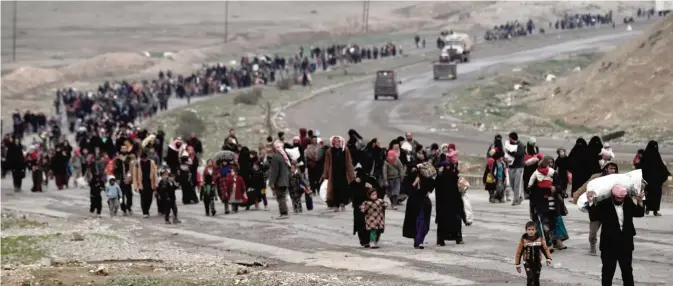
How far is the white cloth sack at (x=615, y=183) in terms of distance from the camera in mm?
13883

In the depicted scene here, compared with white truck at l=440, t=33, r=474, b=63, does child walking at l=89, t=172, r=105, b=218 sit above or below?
below

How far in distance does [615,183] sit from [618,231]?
501 mm

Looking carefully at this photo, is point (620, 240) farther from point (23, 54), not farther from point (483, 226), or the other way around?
point (23, 54)

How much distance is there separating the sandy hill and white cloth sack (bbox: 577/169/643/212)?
85.6ft

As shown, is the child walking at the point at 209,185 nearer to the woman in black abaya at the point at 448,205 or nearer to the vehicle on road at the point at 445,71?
the woman in black abaya at the point at 448,205

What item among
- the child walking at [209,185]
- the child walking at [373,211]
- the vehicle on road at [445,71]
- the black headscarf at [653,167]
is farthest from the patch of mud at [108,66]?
the child walking at [373,211]

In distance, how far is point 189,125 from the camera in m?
53.3

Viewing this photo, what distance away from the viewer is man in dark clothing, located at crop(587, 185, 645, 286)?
1387cm

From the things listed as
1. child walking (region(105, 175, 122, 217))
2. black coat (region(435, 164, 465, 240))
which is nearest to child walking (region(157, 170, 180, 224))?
child walking (region(105, 175, 122, 217))

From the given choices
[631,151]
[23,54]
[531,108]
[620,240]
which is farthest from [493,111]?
[23,54]

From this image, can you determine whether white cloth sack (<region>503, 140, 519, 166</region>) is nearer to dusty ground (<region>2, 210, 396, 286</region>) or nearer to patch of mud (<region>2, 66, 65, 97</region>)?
dusty ground (<region>2, 210, 396, 286</region>)

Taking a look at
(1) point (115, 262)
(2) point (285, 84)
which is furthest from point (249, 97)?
(1) point (115, 262)

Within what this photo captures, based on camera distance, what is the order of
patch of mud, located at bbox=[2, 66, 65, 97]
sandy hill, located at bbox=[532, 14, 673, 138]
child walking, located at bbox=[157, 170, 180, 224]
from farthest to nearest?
1. patch of mud, located at bbox=[2, 66, 65, 97]
2. sandy hill, located at bbox=[532, 14, 673, 138]
3. child walking, located at bbox=[157, 170, 180, 224]

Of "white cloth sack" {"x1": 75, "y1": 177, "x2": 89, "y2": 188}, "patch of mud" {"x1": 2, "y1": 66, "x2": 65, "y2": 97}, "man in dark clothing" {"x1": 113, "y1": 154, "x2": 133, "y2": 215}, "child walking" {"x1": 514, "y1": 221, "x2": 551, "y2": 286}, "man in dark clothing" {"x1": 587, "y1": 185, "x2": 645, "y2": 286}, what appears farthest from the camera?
"patch of mud" {"x1": 2, "y1": 66, "x2": 65, "y2": 97}
